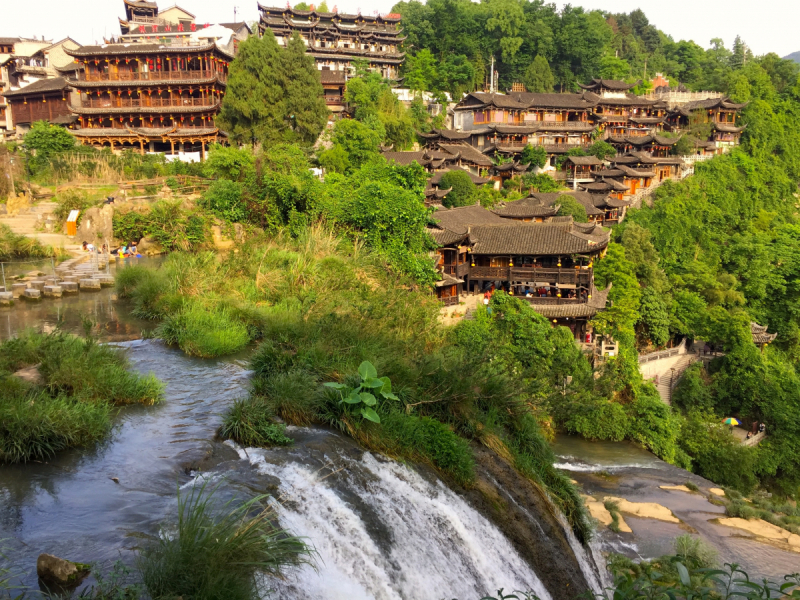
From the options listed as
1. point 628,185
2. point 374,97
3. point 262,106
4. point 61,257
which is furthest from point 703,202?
point 61,257

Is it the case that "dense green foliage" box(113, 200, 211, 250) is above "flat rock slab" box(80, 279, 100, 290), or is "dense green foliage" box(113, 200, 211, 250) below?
above

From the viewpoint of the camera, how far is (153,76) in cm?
4491

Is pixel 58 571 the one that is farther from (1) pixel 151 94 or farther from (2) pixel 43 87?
(2) pixel 43 87

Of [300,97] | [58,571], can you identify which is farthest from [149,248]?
[58,571]

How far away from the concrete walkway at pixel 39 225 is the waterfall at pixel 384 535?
19.3m

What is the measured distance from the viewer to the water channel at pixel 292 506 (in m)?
6.59

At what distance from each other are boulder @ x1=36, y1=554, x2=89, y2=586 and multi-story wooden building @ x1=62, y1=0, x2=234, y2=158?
1598 inches

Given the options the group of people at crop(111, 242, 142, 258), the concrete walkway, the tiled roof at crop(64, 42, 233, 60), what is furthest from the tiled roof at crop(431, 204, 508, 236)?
the tiled roof at crop(64, 42, 233, 60)

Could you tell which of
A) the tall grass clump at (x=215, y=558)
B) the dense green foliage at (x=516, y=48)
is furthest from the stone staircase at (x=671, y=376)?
the dense green foliage at (x=516, y=48)

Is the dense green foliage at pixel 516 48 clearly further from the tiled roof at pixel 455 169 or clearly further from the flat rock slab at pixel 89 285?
the flat rock slab at pixel 89 285

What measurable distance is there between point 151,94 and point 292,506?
44378 mm

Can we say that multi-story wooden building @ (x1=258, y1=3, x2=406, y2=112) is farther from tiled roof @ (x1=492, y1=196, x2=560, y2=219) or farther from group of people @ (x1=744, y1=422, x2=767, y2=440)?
group of people @ (x1=744, y1=422, x2=767, y2=440)

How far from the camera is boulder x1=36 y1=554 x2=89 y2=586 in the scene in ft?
18.7

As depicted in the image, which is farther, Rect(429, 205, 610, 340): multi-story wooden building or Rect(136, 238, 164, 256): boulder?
Rect(429, 205, 610, 340): multi-story wooden building
